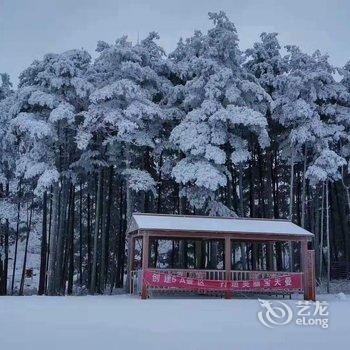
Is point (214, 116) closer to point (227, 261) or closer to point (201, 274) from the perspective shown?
point (227, 261)

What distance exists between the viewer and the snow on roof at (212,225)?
17250 mm

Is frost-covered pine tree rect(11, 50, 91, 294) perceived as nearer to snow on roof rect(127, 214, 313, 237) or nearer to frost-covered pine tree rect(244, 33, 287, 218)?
snow on roof rect(127, 214, 313, 237)

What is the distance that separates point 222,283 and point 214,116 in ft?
24.2

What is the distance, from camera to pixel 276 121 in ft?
81.0

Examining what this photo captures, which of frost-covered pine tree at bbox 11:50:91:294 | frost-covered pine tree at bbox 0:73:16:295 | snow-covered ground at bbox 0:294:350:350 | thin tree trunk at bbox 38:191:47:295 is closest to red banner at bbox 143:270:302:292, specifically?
snow-covered ground at bbox 0:294:350:350

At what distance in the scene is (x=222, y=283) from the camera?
1741cm

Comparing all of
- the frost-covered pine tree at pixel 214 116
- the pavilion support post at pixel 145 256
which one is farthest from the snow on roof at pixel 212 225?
the frost-covered pine tree at pixel 214 116

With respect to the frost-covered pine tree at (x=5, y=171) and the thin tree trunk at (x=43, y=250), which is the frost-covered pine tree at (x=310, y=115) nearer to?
the thin tree trunk at (x=43, y=250)

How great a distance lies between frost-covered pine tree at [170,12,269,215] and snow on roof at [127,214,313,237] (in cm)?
197

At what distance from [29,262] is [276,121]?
2884cm

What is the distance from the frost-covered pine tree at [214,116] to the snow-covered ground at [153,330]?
8.50 m

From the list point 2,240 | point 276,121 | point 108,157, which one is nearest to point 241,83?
point 276,121

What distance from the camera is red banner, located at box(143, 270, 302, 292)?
17.0 metres

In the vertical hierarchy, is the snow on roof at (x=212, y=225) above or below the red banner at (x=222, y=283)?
above
